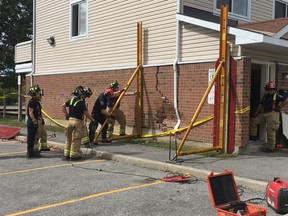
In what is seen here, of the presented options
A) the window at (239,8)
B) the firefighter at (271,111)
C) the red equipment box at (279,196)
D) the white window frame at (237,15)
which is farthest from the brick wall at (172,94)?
the red equipment box at (279,196)

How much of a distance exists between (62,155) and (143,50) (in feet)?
14.0

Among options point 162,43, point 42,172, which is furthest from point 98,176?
point 162,43

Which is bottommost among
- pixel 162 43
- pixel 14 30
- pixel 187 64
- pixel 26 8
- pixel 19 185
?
pixel 19 185

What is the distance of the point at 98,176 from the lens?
7715 millimetres

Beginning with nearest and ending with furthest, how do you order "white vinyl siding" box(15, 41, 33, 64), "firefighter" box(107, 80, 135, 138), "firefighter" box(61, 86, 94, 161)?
"firefighter" box(61, 86, 94, 161) → "firefighter" box(107, 80, 135, 138) → "white vinyl siding" box(15, 41, 33, 64)

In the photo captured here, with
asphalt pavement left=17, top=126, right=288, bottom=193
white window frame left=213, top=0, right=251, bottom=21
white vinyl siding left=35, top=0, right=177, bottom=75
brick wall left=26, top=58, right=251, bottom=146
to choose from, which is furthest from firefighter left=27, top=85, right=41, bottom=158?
white window frame left=213, top=0, right=251, bottom=21

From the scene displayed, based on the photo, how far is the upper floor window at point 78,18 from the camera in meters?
14.8

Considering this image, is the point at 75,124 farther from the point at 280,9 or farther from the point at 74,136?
the point at 280,9

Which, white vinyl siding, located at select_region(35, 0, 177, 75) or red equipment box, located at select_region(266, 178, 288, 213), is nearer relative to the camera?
red equipment box, located at select_region(266, 178, 288, 213)

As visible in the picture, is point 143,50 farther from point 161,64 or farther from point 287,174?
point 287,174

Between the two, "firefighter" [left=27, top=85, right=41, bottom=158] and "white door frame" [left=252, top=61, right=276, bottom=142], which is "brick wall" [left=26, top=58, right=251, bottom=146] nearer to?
"white door frame" [left=252, top=61, right=276, bottom=142]

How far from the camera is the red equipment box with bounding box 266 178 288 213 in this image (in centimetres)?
516

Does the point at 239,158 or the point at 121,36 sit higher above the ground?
the point at 121,36

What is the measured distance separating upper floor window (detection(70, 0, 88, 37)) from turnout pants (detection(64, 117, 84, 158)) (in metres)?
6.16
